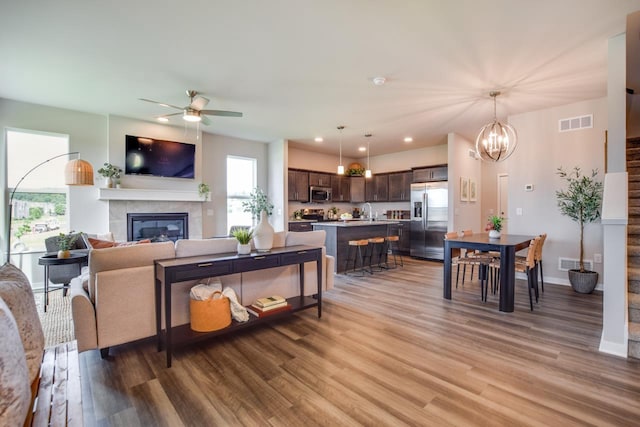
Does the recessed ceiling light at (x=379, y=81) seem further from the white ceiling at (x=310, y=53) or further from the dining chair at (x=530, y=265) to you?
the dining chair at (x=530, y=265)

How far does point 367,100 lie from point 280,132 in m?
2.54

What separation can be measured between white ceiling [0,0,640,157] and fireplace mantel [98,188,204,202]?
1398 millimetres

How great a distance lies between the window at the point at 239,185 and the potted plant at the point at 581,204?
20.5 ft

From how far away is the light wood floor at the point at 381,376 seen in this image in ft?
5.93

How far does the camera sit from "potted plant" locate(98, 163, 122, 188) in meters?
5.23

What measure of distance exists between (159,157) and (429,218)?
611 cm

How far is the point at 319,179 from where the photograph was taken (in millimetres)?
8469

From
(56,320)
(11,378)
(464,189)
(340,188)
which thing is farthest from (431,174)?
(11,378)

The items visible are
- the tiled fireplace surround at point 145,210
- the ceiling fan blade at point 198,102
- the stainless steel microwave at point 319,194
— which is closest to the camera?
the ceiling fan blade at point 198,102

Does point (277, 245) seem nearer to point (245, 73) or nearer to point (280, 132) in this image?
point (245, 73)

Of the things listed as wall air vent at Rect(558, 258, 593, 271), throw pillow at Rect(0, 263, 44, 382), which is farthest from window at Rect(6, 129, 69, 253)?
wall air vent at Rect(558, 258, 593, 271)

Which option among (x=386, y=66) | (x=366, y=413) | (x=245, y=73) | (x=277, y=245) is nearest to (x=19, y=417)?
(x=366, y=413)

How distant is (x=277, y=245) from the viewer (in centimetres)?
348

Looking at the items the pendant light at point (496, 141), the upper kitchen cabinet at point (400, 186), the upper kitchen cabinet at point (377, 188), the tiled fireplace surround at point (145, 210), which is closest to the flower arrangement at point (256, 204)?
the tiled fireplace surround at point (145, 210)
